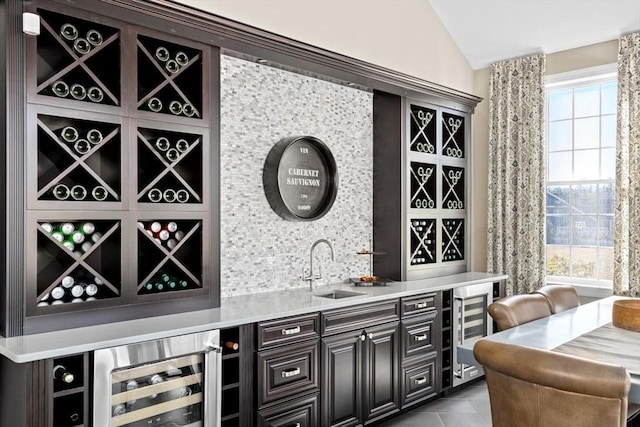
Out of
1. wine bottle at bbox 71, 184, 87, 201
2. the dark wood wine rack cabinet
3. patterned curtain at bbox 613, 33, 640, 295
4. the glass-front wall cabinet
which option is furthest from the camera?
the glass-front wall cabinet

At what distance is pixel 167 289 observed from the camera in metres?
3.07

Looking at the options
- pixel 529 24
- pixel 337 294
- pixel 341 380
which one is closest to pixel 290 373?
pixel 341 380

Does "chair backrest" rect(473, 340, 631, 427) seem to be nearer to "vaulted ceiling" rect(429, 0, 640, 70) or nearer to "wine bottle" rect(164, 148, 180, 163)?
"wine bottle" rect(164, 148, 180, 163)

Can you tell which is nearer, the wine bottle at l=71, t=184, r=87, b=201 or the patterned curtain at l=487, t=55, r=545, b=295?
the wine bottle at l=71, t=184, r=87, b=201

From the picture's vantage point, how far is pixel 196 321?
2.82 m

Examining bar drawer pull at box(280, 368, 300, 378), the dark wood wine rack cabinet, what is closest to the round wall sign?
the dark wood wine rack cabinet

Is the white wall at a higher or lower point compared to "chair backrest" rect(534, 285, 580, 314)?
higher

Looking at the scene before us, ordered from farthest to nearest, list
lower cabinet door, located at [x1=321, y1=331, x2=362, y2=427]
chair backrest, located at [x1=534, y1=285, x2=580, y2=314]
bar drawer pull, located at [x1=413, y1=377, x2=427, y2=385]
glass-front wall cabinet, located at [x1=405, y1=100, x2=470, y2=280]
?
glass-front wall cabinet, located at [x1=405, y1=100, x2=470, y2=280]
bar drawer pull, located at [x1=413, y1=377, x2=427, y2=385]
lower cabinet door, located at [x1=321, y1=331, x2=362, y2=427]
chair backrest, located at [x1=534, y1=285, x2=580, y2=314]

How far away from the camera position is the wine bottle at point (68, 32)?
265 cm

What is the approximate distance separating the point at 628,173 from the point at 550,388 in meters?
3.66

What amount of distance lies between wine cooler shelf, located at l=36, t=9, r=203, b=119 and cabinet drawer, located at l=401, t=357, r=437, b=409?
2.56 metres

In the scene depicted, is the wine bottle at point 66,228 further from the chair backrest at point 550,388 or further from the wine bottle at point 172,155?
the chair backrest at point 550,388

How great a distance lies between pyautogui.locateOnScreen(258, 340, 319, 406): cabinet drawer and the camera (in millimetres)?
3053

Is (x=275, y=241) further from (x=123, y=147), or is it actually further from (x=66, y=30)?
(x=66, y=30)
